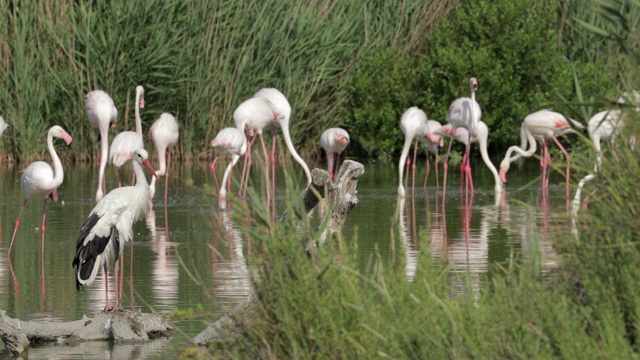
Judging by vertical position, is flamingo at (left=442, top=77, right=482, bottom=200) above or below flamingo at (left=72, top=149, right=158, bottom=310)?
above

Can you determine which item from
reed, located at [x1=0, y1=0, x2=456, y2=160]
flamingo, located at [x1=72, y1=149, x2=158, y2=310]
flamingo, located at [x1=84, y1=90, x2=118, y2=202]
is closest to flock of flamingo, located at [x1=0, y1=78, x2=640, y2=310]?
flamingo, located at [x1=84, y1=90, x2=118, y2=202]

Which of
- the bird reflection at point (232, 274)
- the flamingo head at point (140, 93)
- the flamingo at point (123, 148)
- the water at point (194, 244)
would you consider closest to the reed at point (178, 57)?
the water at point (194, 244)

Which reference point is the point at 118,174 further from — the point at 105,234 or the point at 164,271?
the point at 105,234

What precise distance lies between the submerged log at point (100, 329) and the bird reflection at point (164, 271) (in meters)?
0.60

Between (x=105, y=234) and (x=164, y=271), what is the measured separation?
1678 mm

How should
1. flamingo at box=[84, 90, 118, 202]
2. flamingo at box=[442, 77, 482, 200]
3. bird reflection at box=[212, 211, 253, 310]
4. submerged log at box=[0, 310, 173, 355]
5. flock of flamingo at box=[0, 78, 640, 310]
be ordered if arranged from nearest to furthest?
submerged log at box=[0, 310, 173, 355] → bird reflection at box=[212, 211, 253, 310] → flock of flamingo at box=[0, 78, 640, 310] → flamingo at box=[84, 90, 118, 202] → flamingo at box=[442, 77, 482, 200]

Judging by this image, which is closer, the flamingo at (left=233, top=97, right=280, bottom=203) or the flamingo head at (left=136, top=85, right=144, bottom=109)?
the flamingo at (left=233, top=97, right=280, bottom=203)

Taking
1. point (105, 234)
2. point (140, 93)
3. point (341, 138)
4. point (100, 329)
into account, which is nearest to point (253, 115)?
point (140, 93)

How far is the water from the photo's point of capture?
23.2ft

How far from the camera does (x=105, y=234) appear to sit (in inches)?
325

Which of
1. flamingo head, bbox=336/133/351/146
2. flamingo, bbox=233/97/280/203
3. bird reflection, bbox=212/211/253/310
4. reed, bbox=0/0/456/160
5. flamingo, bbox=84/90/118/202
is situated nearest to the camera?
bird reflection, bbox=212/211/253/310

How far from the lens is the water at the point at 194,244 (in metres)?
7.09

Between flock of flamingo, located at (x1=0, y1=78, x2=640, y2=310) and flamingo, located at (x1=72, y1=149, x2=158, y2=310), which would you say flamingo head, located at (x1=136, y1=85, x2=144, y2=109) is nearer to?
flock of flamingo, located at (x1=0, y1=78, x2=640, y2=310)

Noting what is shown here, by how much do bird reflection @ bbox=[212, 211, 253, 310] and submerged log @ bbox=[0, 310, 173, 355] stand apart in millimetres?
566
